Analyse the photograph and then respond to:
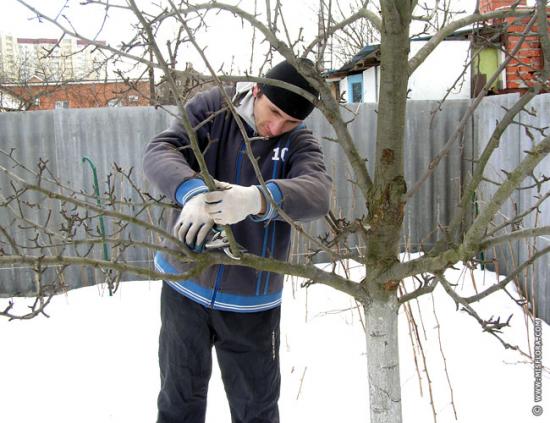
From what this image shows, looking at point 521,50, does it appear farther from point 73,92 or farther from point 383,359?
point 73,92

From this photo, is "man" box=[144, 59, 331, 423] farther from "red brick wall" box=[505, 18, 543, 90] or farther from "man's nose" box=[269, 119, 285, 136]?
"red brick wall" box=[505, 18, 543, 90]

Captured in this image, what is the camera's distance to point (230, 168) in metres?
1.91

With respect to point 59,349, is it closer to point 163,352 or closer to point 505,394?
point 163,352

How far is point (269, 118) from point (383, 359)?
850 mm

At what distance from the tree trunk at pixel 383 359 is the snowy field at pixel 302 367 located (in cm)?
120

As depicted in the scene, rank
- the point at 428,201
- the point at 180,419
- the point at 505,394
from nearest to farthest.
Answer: the point at 180,419, the point at 505,394, the point at 428,201

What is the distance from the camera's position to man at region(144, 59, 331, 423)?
1653 millimetres

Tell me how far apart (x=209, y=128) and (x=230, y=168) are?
164 mm

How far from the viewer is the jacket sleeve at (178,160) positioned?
150cm

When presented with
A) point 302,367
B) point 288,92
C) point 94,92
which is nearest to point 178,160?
point 288,92

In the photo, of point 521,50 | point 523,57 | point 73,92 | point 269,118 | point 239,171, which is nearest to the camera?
point 269,118

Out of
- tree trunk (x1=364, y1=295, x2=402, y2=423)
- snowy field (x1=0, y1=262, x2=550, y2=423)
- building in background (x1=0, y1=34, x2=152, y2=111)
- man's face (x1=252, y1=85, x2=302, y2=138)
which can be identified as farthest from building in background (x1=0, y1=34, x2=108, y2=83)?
snowy field (x1=0, y1=262, x2=550, y2=423)

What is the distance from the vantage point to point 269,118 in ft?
5.77

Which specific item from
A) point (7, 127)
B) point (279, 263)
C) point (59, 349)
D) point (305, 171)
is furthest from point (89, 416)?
point (7, 127)
